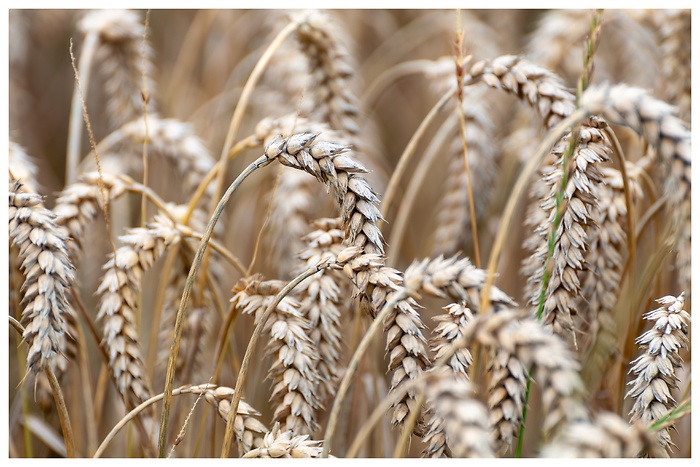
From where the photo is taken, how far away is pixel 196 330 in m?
1.44

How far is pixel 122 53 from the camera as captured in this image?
76.6 inches

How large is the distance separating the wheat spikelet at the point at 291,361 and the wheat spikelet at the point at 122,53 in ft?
3.22

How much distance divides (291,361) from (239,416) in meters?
0.14

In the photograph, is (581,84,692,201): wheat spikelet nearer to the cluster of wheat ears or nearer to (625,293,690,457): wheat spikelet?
the cluster of wheat ears

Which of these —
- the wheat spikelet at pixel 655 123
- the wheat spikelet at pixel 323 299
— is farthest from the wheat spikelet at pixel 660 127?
the wheat spikelet at pixel 323 299

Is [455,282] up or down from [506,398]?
up

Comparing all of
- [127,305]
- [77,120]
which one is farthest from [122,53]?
[127,305]

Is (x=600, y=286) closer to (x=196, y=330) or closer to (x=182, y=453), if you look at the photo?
(x=196, y=330)

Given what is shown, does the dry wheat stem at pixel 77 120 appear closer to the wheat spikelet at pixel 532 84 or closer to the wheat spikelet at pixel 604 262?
the wheat spikelet at pixel 532 84

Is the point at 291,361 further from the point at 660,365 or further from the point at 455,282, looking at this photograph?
the point at 660,365

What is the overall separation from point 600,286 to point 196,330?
2.84 ft

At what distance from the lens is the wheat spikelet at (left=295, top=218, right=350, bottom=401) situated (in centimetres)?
121

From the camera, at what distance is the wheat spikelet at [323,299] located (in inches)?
47.8
